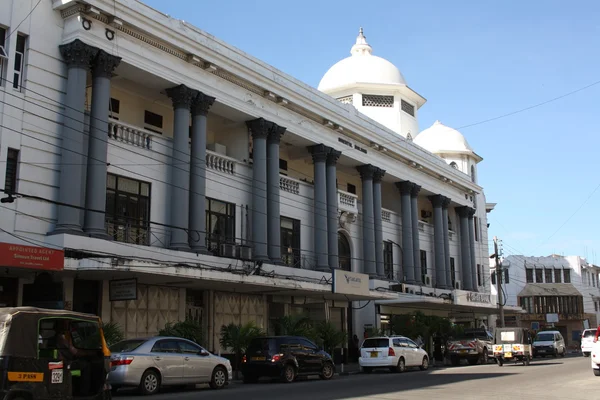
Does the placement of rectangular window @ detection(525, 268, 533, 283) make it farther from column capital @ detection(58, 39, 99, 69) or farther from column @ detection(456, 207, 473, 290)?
column capital @ detection(58, 39, 99, 69)

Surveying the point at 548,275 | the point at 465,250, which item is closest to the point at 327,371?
the point at 465,250

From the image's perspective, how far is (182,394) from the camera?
699 inches

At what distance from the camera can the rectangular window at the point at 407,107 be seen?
51338 millimetres

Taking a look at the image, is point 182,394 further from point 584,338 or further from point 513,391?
point 584,338

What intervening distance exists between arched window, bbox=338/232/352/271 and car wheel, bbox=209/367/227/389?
1882 cm

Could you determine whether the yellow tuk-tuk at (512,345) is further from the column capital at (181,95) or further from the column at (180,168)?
the column capital at (181,95)

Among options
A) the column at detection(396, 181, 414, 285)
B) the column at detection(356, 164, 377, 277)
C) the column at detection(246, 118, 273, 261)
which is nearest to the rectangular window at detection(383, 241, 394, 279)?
the column at detection(396, 181, 414, 285)

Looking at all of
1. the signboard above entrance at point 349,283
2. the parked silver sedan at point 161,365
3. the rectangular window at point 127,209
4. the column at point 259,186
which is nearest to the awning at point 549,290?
the signboard above entrance at point 349,283

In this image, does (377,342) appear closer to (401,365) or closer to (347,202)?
(401,365)

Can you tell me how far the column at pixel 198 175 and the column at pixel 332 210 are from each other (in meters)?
9.46

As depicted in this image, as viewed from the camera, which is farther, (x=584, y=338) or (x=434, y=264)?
(x=434, y=264)

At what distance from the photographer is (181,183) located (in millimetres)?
26953

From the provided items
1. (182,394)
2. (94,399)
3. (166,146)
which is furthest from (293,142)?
(94,399)

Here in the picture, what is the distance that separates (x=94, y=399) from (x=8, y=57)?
14262 mm
